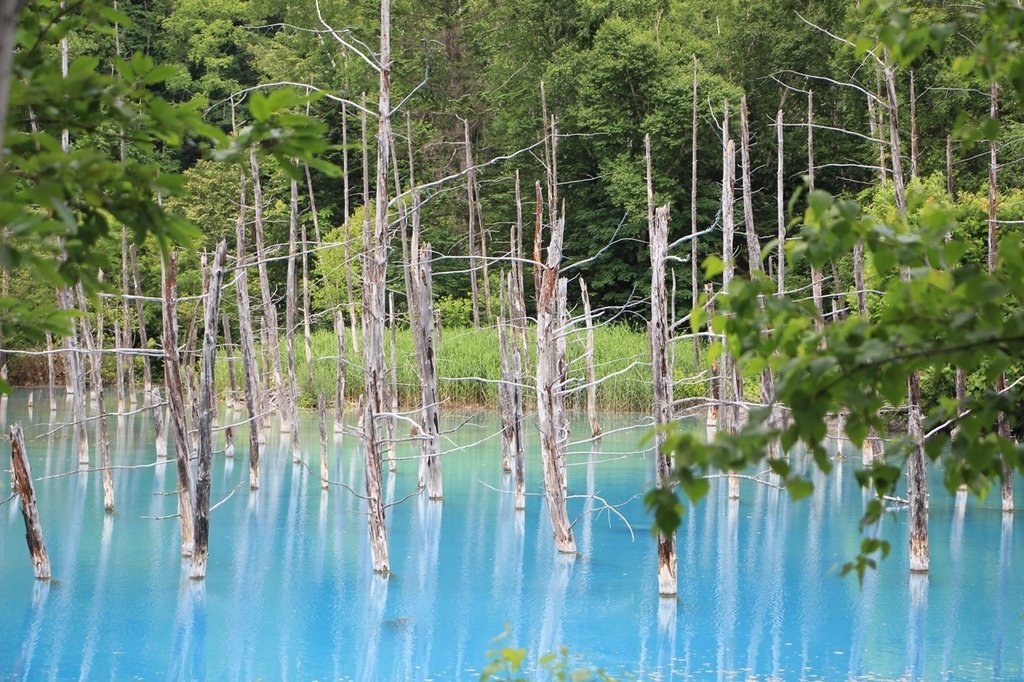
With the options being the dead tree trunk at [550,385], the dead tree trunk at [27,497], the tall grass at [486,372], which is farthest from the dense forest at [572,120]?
the dead tree trunk at [27,497]

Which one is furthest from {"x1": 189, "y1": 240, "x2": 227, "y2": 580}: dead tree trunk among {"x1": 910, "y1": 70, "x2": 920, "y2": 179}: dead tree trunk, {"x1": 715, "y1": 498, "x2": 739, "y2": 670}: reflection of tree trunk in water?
{"x1": 910, "y1": 70, "x2": 920, "y2": 179}: dead tree trunk

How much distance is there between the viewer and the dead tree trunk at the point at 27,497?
27.3ft

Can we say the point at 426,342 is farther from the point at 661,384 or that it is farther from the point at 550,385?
the point at 661,384

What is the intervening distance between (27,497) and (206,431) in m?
1.32

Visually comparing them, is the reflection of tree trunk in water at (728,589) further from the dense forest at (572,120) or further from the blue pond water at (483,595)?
the dense forest at (572,120)

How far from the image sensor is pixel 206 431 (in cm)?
867

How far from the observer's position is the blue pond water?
7.40m

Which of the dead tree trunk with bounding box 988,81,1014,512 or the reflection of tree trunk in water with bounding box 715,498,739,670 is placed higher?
the dead tree trunk with bounding box 988,81,1014,512

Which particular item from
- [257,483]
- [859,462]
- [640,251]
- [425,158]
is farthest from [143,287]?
[859,462]

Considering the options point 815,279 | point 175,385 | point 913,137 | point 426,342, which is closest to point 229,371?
point 426,342

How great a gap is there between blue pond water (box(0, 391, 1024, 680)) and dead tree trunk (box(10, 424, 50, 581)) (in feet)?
0.61

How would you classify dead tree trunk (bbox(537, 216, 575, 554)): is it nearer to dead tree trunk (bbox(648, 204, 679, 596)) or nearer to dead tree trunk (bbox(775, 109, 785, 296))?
dead tree trunk (bbox(648, 204, 679, 596))

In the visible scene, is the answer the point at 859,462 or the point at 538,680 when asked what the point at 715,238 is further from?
the point at 538,680

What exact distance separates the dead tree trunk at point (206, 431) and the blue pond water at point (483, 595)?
0.94ft
